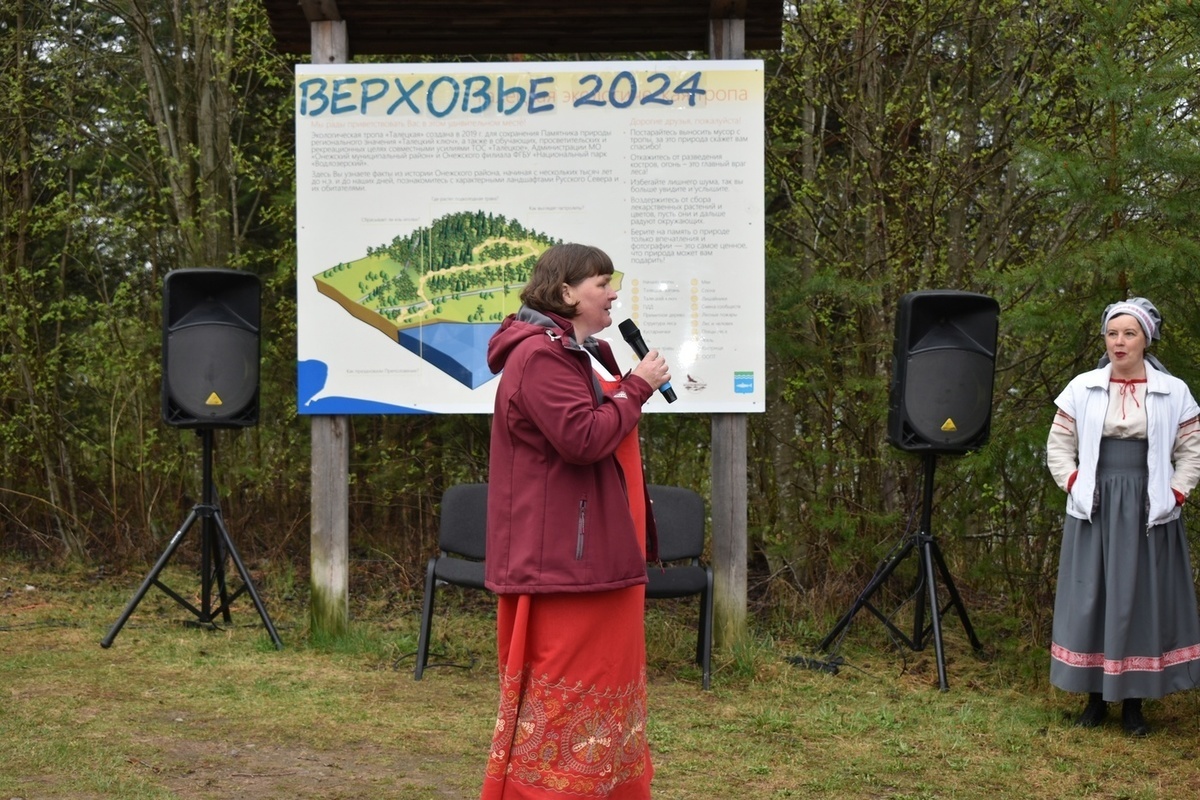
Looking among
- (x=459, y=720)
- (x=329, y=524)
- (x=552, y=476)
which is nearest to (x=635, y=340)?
(x=552, y=476)

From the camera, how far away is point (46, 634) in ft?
20.7

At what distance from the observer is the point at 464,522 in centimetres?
576

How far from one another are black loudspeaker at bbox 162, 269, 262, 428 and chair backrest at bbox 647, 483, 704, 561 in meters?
1.90

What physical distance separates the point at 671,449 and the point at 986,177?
2333 mm

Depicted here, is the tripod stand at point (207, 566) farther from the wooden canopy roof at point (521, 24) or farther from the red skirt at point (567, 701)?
the red skirt at point (567, 701)

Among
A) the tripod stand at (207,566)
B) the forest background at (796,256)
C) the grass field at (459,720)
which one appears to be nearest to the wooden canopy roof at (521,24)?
the forest background at (796,256)

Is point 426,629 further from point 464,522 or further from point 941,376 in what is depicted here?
point 941,376

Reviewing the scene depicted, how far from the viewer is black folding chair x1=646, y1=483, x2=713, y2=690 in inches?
217

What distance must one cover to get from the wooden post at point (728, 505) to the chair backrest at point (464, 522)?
104cm

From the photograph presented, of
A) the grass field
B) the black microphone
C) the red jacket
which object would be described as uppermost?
the black microphone

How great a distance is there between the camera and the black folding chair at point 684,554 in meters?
5.51

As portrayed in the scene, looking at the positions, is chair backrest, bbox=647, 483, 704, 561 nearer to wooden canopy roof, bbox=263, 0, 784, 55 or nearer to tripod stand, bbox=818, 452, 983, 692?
tripod stand, bbox=818, 452, 983, 692

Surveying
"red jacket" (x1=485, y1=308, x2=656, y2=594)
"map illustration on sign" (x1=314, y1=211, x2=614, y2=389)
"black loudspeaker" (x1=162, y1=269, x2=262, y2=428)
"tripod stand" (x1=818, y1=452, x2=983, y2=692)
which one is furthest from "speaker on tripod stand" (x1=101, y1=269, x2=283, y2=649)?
"red jacket" (x1=485, y1=308, x2=656, y2=594)

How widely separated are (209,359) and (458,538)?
55.4 inches
